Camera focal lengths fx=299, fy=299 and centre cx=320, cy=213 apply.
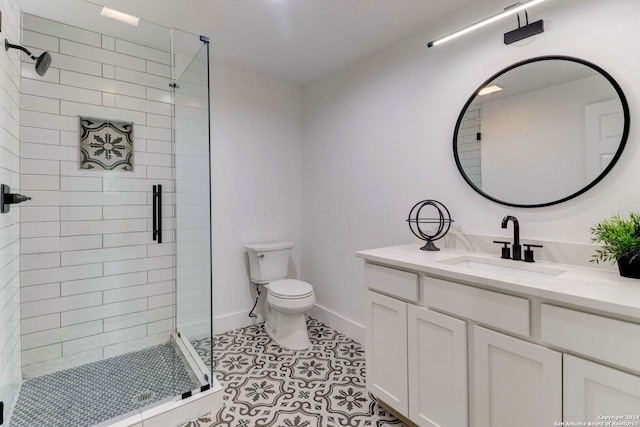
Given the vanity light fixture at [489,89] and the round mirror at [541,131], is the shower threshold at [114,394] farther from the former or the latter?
the vanity light fixture at [489,89]

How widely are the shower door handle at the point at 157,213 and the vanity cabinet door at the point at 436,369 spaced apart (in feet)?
6.25

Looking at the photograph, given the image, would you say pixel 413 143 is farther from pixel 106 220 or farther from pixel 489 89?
pixel 106 220

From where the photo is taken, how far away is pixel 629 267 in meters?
1.14

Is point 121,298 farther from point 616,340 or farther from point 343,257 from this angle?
point 616,340

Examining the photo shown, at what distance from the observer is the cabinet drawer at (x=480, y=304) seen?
3.62 ft

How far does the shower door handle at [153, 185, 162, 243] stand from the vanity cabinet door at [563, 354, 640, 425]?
2466 mm

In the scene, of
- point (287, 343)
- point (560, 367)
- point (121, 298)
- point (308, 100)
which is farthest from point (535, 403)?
point (308, 100)

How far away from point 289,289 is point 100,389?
4.32 feet

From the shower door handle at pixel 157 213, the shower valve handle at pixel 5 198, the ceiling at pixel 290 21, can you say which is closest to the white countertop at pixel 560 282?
the ceiling at pixel 290 21

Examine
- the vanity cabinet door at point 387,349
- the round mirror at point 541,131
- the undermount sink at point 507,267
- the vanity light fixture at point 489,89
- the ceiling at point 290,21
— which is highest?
the ceiling at point 290,21

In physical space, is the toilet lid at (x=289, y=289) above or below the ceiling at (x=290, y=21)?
below

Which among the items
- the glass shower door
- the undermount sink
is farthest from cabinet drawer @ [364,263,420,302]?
the glass shower door

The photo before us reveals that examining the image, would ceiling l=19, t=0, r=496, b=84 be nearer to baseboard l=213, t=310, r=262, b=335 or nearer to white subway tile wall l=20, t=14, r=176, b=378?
white subway tile wall l=20, t=14, r=176, b=378

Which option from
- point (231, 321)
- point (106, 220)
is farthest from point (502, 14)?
point (231, 321)
